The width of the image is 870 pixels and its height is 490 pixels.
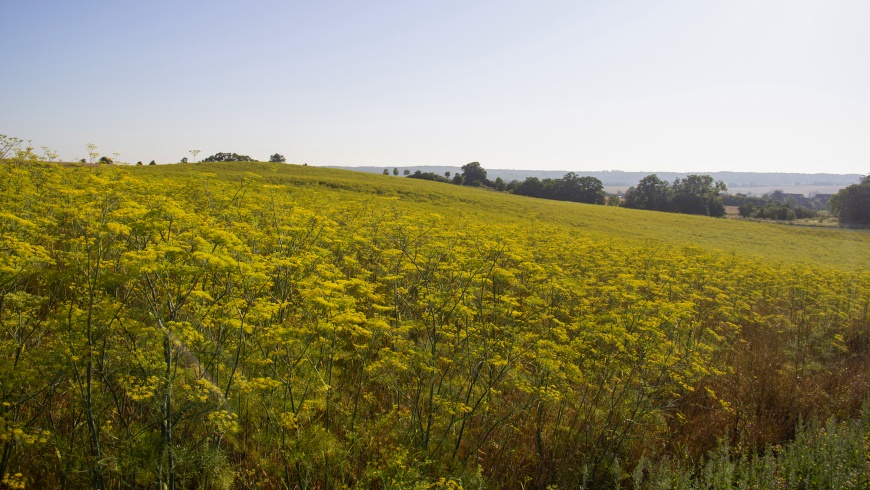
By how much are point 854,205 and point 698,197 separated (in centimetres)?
2032

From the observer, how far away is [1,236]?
4566 mm

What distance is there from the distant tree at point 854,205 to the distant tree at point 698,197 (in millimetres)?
15355

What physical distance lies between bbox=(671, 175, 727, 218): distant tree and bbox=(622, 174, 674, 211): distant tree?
4.43ft

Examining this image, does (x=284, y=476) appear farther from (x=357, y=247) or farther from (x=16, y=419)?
(x=357, y=247)

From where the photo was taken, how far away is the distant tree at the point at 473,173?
93562 millimetres

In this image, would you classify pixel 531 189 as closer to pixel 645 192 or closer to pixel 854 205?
pixel 645 192

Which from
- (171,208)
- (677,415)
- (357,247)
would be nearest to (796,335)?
(677,415)

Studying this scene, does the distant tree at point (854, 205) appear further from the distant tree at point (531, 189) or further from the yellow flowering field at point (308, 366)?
the yellow flowering field at point (308, 366)

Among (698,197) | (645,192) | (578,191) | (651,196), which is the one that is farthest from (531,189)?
(698,197)

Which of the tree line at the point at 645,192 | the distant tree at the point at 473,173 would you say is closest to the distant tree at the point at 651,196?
the tree line at the point at 645,192

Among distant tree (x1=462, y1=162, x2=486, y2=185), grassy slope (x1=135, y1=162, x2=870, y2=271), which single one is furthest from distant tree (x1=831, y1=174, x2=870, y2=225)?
distant tree (x1=462, y1=162, x2=486, y2=185)

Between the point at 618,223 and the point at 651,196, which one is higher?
the point at 651,196

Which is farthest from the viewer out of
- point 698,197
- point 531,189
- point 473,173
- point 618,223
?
point 473,173

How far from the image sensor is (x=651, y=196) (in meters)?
86.2
